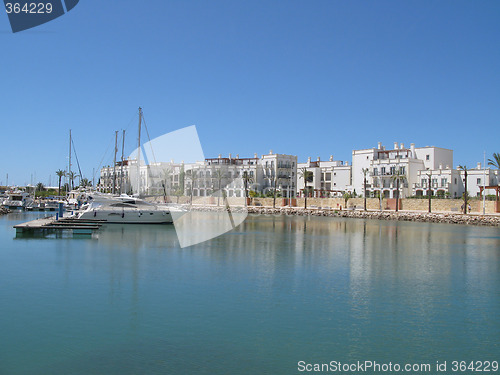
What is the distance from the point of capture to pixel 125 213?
54812 millimetres

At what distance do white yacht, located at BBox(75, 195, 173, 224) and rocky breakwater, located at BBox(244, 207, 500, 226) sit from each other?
38661 mm

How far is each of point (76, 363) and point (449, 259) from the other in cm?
2588

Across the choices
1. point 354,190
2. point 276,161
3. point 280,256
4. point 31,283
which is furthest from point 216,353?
point 276,161

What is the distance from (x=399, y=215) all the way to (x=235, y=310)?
64979 mm

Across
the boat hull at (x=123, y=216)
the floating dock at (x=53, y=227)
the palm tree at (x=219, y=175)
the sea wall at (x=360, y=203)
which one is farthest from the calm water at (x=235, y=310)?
the palm tree at (x=219, y=175)

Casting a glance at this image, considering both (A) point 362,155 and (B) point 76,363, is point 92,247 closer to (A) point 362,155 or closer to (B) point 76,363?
(B) point 76,363

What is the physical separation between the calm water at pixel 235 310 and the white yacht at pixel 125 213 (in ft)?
69.8

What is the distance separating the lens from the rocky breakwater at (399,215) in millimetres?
68188

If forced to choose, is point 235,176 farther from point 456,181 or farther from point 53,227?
point 53,227

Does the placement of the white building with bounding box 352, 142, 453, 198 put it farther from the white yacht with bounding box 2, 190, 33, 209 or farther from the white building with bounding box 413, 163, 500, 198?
the white yacht with bounding box 2, 190, 33, 209

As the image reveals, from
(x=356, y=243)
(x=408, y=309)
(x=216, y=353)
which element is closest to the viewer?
(x=216, y=353)

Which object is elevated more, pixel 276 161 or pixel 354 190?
pixel 276 161

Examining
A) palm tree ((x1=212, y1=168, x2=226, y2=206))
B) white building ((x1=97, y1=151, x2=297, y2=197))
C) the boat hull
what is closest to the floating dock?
the boat hull

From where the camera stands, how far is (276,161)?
122m
